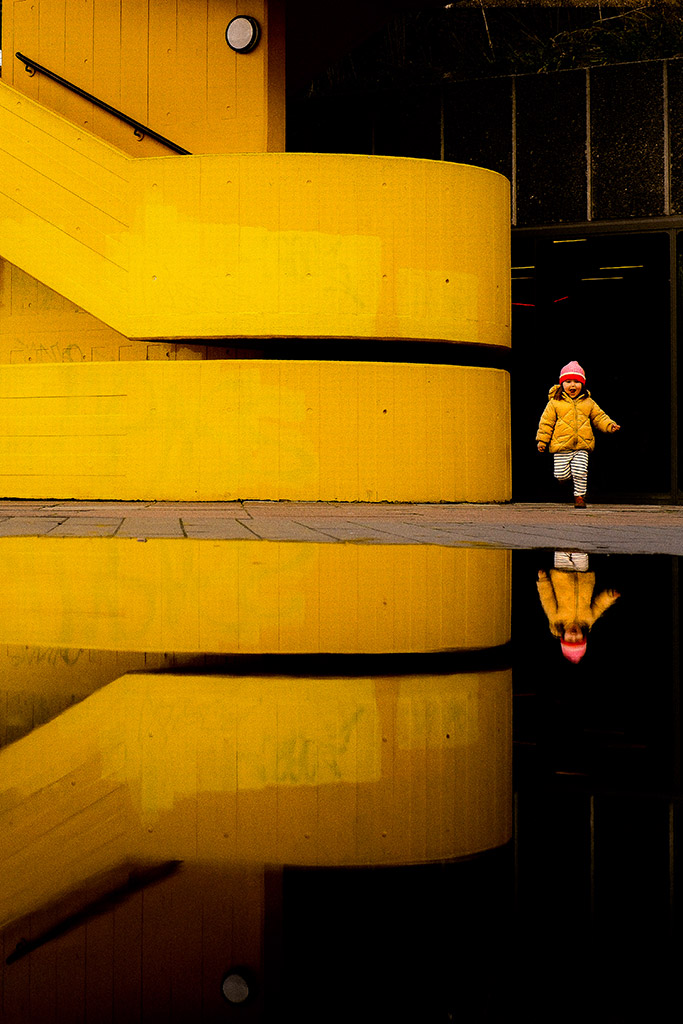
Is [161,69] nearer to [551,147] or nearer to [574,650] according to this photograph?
[551,147]

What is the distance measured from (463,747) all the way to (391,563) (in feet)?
12.0

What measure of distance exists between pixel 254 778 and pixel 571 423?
1206cm

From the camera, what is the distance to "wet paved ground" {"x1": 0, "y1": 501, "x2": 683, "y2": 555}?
747 centimetres

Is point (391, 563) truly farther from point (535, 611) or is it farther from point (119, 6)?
point (119, 6)

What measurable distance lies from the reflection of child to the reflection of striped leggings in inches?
304

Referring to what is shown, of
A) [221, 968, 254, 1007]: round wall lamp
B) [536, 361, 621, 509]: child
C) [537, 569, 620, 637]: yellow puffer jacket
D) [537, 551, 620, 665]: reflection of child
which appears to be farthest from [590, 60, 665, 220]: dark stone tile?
[221, 968, 254, 1007]: round wall lamp

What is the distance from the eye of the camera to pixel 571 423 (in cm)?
1353

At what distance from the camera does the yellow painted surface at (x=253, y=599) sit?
3.43 m

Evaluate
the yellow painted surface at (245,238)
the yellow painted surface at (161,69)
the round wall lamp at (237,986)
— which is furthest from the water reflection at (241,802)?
the yellow painted surface at (161,69)

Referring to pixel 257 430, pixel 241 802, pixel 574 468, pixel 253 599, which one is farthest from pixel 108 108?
pixel 241 802

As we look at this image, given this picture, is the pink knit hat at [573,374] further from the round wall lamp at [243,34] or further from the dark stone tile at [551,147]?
the round wall lamp at [243,34]

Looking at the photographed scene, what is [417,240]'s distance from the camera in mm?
13148

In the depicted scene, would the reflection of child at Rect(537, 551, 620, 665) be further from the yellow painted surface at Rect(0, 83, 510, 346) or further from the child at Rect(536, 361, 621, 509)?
the child at Rect(536, 361, 621, 509)

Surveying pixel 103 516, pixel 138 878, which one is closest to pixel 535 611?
pixel 138 878
